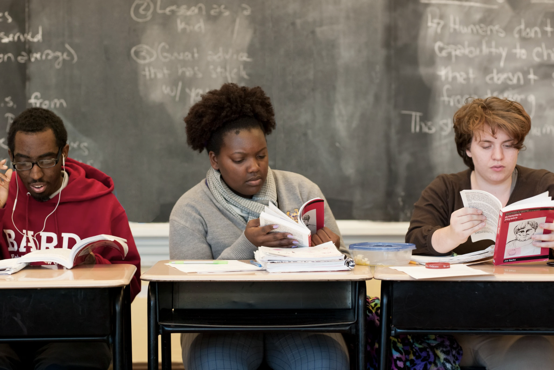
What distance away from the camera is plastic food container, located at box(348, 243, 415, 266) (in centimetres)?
209

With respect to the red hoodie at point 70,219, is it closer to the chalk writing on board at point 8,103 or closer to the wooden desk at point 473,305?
the wooden desk at point 473,305

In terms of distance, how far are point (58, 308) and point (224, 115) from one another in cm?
98

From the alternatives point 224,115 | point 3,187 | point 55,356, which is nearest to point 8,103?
point 3,187

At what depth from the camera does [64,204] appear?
2256 millimetres

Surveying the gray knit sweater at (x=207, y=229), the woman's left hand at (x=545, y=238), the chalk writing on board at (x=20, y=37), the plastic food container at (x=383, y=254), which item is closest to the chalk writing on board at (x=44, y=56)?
the chalk writing on board at (x=20, y=37)

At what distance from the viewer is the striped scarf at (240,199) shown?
2.28 metres

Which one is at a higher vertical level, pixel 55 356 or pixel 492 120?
pixel 492 120

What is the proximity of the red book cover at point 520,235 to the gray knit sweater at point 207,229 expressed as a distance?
0.59 meters

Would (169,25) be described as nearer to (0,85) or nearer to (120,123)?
(120,123)

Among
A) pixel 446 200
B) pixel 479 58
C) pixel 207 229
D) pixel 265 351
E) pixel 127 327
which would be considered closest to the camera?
pixel 127 327

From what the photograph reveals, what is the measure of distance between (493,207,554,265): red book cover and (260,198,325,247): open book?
60cm

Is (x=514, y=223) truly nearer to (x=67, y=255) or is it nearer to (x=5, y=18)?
(x=67, y=255)

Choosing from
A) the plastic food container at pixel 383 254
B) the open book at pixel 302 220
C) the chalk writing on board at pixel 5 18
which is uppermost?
the chalk writing on board at pixel 5 18

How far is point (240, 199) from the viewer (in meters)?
2.29
